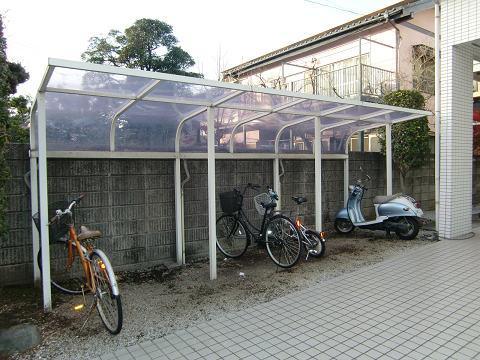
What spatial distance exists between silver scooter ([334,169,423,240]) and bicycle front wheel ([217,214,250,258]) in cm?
249

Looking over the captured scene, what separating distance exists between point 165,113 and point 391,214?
4.49 metres

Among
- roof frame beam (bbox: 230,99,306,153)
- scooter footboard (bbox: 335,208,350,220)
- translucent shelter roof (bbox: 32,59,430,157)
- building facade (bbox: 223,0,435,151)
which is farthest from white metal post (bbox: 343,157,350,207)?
roof frame beam (bbox: 230,99,306,153)

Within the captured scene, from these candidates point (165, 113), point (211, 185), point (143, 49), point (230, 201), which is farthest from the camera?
point (143, 49)

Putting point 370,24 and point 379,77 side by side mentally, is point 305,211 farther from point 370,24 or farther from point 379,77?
point 370,24

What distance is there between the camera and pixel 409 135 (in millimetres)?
8125

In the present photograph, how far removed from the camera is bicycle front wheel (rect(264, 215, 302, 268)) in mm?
5062

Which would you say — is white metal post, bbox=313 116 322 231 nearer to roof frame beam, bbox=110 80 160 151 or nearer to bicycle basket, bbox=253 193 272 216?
bicycle basket, bbox=253 193 272 216

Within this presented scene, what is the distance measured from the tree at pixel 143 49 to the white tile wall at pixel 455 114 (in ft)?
35.7

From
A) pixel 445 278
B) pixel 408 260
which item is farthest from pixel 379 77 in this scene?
pixel 445 278

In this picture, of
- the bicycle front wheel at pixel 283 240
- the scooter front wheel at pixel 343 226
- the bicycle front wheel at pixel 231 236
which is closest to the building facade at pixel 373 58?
the scooter front wheel at pixel 343 226

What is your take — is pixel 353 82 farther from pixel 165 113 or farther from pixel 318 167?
pixel 165 113

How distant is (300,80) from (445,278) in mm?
8989

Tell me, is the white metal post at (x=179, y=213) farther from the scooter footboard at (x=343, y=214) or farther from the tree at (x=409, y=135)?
the tree at (x=409, y=135)

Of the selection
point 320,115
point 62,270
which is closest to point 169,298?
point 62,270
